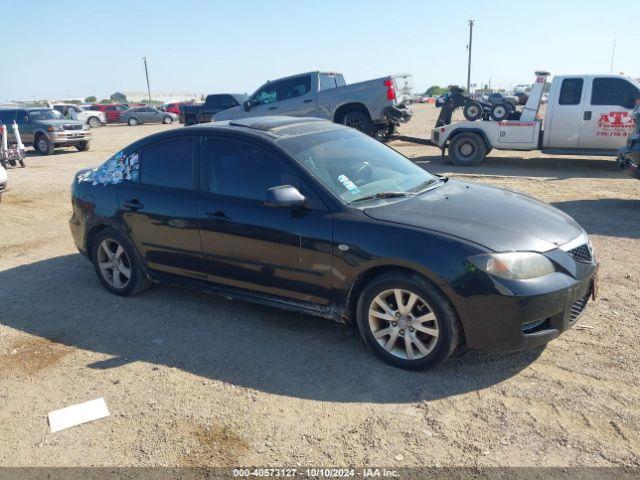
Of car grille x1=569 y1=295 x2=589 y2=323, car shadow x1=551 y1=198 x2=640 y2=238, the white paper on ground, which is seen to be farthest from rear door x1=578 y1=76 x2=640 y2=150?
the white paper on ground

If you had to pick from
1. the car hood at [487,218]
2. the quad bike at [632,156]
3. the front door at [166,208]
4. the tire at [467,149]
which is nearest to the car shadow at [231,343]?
the front door at [166,208]

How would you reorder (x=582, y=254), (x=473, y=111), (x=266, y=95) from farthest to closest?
(x=266, y=95)
(x=473, y=111)
(x=582, y=254)

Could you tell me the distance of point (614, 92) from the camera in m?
11.2

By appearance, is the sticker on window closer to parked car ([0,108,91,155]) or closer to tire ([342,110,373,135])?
tire ([342,110,373,135])

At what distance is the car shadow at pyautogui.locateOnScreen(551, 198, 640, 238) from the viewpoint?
6.89 meters

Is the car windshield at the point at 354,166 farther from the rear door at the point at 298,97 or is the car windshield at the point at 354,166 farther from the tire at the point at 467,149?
the rear door at the point at 298,97

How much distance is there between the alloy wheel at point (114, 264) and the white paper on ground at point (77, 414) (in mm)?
1857

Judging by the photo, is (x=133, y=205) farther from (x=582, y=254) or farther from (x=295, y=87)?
(x=295, y=87)

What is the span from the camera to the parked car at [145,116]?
3922cm

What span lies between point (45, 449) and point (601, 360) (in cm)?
363

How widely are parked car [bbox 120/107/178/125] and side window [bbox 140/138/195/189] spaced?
36.5 m

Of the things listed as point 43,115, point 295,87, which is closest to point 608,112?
point 295,87

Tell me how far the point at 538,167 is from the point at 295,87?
699cm

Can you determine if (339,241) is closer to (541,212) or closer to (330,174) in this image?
(330,174)
